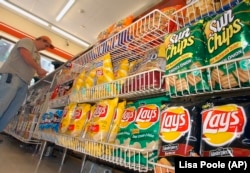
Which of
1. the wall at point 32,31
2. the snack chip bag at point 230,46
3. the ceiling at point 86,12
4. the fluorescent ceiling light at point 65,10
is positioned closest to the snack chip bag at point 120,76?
the snack chip bag at point 230,46

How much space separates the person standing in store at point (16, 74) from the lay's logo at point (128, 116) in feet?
5.32

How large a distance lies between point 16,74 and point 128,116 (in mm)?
1770

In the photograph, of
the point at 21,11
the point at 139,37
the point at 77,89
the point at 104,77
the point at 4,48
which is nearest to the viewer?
the point at 139,37

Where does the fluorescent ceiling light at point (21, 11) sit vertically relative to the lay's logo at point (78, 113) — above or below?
above

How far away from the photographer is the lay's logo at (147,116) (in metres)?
0.92

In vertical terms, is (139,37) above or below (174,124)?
above

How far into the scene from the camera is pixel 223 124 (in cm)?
58

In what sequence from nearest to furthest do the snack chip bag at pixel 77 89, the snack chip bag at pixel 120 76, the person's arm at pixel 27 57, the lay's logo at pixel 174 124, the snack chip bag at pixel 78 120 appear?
the lay's logo at pixel 174 124, the snack chip bag at pixel 120 76, the snack chip bag at pixel 78 120, the snack chip bag at pixel 77 89, the person's arm at pixel 27 57

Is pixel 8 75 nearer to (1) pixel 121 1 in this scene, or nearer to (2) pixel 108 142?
(2) pixel 108 142

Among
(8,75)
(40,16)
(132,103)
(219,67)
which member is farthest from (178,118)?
(40,16)

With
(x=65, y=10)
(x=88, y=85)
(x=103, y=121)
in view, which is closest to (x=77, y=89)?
(x=88, y=85)

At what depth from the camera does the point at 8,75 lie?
2.18m

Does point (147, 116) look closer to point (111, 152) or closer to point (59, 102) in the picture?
point (111, 152)

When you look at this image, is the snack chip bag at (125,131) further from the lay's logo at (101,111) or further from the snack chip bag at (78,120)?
the snack chip bag at (78,120)
